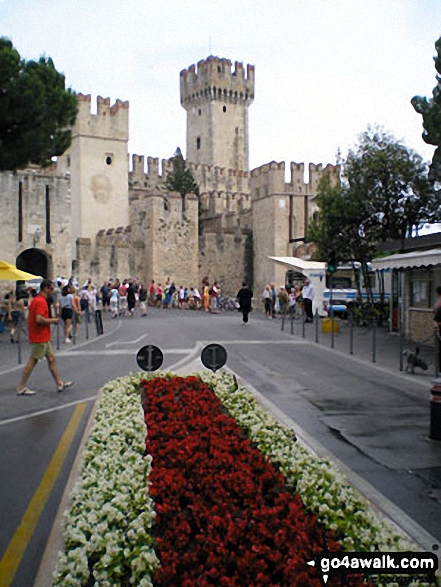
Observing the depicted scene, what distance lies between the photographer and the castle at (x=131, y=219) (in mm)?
35031

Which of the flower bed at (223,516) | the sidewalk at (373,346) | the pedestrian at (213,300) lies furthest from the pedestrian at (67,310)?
the pedestrian at (213,300)

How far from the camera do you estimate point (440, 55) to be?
54.6 ft

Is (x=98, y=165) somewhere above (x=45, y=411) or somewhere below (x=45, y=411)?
above

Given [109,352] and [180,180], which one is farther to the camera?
[180,180]

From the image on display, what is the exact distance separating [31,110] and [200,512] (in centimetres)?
1864

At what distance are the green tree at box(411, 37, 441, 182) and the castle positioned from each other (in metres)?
19.3

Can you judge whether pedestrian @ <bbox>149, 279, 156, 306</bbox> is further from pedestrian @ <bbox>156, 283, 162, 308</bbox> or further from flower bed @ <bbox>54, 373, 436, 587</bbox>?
flower bed @ <bbox>54, 373, 436, 587</bbox>

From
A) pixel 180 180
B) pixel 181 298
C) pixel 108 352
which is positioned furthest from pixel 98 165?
pixel 108 352

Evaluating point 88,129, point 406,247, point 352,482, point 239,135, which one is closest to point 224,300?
point 88,129

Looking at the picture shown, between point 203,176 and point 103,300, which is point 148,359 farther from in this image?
point 203,176

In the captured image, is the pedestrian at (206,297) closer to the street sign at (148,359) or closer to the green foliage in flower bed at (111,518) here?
the street sign at (148,359)

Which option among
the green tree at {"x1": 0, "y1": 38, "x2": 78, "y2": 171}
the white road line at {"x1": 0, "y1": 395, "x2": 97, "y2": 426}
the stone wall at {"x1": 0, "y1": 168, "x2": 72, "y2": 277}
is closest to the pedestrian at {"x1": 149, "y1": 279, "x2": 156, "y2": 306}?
the stone wall at {"x1": 0, "y1": 168, "x2": 72, "y2": 277}

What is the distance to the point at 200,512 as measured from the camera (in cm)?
467

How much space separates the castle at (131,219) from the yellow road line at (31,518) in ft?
91.7
